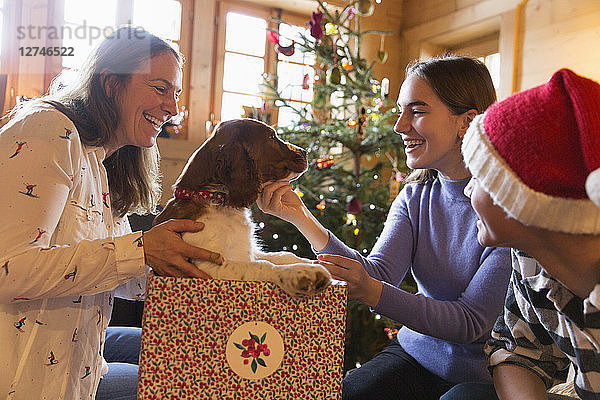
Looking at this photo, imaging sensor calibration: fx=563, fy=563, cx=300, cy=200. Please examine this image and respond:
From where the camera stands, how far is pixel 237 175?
1.35 meters

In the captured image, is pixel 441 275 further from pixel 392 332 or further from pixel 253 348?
pixel 392 332

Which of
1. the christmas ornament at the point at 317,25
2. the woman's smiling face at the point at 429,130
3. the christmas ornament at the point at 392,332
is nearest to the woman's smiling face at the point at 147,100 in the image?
the woman's smiling face at the point at 429,130

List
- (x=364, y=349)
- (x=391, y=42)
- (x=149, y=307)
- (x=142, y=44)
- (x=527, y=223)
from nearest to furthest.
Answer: (x=527, y=223) < (x=149, y=307) < (x=142, y=44) < (x=364, y=349) < (x=391, y=42)

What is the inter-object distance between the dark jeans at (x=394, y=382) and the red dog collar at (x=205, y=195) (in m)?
0.70

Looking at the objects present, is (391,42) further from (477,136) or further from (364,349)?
(477,136)

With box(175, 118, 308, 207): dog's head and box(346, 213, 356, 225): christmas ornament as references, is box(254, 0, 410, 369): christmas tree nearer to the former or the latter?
box(346, 213, 356, 225): christmas ornament

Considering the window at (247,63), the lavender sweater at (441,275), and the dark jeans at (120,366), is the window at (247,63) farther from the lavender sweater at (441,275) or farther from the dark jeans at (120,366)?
the lavender sweater at (441,275)

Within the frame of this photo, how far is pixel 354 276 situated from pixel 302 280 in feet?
1.18

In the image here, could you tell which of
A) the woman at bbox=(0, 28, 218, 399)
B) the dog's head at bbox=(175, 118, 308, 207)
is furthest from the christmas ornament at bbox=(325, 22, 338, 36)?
the dog's head at bbox=(175, 118, 308, 207)

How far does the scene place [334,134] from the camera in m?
3.46

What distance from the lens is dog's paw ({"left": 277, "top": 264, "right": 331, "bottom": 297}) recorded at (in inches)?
43.7

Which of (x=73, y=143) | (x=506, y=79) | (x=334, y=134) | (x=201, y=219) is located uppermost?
(x=506, y=79)

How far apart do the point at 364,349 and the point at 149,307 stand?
241cm

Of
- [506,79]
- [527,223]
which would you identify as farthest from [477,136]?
[506,79]
